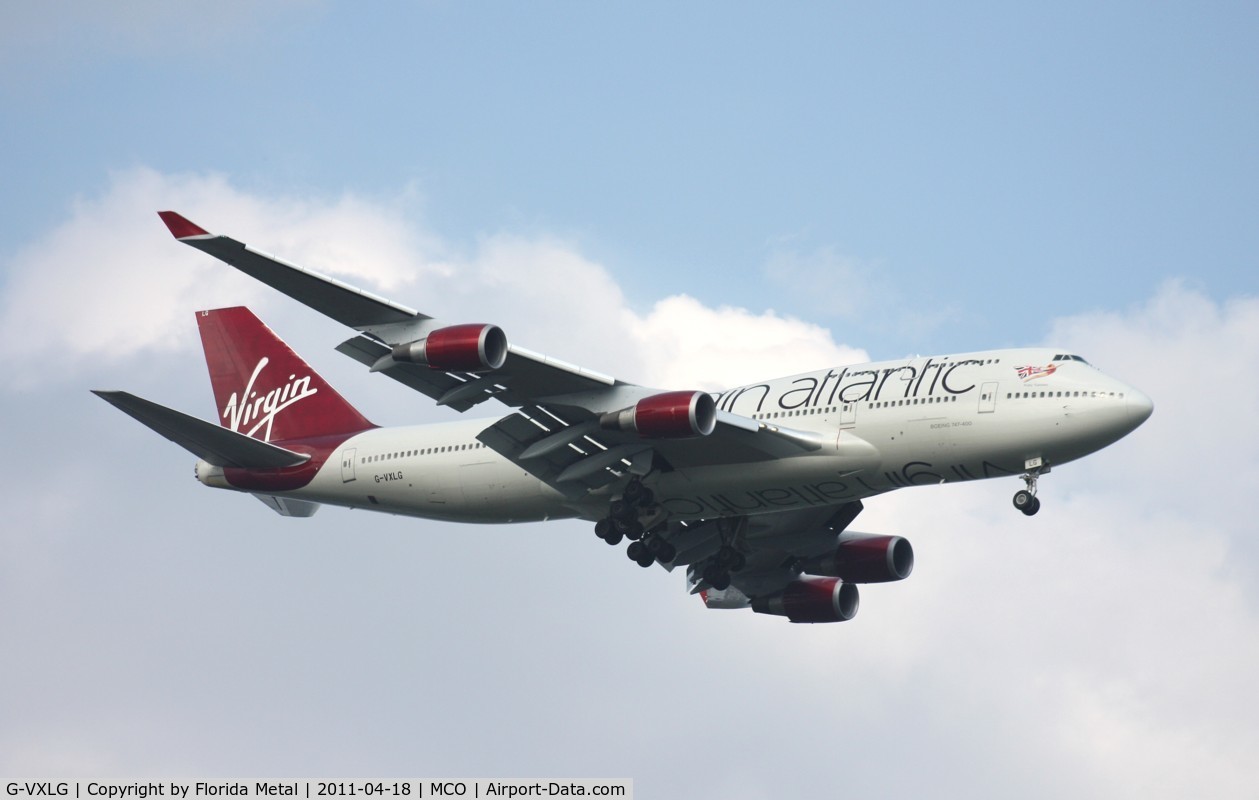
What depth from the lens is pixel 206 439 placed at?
4853 centimetres

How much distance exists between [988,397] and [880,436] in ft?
9.08

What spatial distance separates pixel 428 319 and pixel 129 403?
27.4 feet

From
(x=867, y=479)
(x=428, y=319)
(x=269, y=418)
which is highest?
(x=269, y=418)

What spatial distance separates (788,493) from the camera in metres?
45.1

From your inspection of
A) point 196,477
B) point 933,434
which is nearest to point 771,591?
point 933,434

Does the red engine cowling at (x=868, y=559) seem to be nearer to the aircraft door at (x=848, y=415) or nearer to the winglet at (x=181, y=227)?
the aircraft door at (x=848, y=415)

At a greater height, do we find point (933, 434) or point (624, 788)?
point (933, 434)

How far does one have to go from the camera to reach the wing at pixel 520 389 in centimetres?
4056

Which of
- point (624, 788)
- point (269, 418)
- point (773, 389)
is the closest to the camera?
point (624, 788)

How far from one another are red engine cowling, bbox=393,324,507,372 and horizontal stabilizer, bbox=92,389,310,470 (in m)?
8.03

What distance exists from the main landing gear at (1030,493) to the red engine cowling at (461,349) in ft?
42.7

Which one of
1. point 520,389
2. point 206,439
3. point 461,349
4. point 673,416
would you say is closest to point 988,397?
point 673,416

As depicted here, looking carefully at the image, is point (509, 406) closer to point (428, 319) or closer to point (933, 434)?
point (428, 319)

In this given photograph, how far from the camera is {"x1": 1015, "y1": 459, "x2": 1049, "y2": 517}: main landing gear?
141ft
